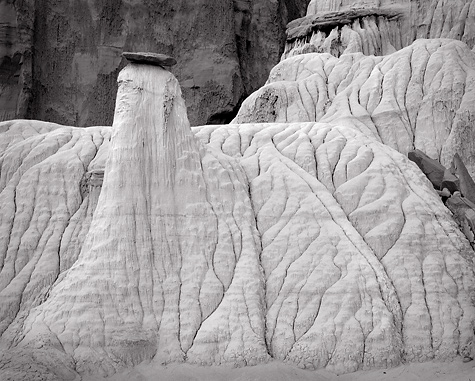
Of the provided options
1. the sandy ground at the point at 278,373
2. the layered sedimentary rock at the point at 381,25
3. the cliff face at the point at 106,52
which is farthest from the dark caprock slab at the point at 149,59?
the cliff face at the point at 106,52

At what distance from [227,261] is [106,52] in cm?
2108

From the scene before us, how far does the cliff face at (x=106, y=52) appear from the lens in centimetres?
2866

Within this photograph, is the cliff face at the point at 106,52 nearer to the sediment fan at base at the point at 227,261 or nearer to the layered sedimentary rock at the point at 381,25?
the layered sedimentary rock at the point at 381,25

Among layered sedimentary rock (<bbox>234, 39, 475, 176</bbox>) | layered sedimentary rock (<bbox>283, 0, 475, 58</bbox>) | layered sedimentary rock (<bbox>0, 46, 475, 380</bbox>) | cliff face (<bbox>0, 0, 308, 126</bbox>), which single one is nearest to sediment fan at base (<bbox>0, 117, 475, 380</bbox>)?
layered sedimentary rock (<bbox>0, 46, 475, 380</bbox>)

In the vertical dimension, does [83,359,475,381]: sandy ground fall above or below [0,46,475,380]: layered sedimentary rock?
below

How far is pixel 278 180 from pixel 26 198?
4636 mm

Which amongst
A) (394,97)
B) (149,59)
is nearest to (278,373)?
(149,59)

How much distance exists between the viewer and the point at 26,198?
12.6 meters

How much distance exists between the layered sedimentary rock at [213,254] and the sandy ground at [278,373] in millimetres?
168

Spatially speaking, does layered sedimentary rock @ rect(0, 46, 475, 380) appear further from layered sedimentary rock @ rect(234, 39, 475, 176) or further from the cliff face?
the cliff face

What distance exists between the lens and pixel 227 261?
1159 centimetres

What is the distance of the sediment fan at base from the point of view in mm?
10648

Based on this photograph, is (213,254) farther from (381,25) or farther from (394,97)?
(381,25)

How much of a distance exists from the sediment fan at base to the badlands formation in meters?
0.03
